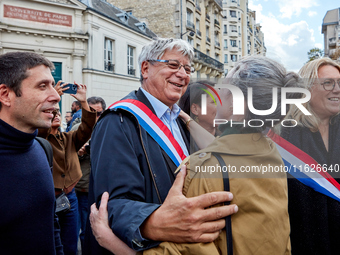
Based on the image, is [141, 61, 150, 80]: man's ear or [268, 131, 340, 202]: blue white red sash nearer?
[268, 131, 340, 202]: blue white red sash

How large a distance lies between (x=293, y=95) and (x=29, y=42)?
52.6ft

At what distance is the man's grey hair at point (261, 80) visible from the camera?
4.34 ft

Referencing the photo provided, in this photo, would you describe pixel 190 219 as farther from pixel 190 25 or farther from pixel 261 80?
pixel 190 25

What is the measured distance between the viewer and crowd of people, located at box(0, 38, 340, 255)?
1.19 meters

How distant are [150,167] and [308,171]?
1077mm

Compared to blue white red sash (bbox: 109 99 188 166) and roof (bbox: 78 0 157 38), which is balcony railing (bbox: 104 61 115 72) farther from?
blue white red sash (bbox: 109 99 188 166)

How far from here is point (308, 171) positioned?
1828 mm

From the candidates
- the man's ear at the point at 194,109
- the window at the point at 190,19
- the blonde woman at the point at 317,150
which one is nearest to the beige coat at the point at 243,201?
the blonde woman at the point at 317,150

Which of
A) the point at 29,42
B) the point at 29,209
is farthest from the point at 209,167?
the point at 29,42

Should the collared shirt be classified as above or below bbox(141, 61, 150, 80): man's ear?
below

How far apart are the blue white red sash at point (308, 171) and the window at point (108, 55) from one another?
16.6 meters

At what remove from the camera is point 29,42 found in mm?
14656

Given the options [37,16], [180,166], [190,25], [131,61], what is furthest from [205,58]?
[180,166]

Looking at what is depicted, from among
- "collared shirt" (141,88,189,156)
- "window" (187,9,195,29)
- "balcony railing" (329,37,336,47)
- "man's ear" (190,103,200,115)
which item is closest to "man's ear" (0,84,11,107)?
"collared shirt" (141,88,189,156)
